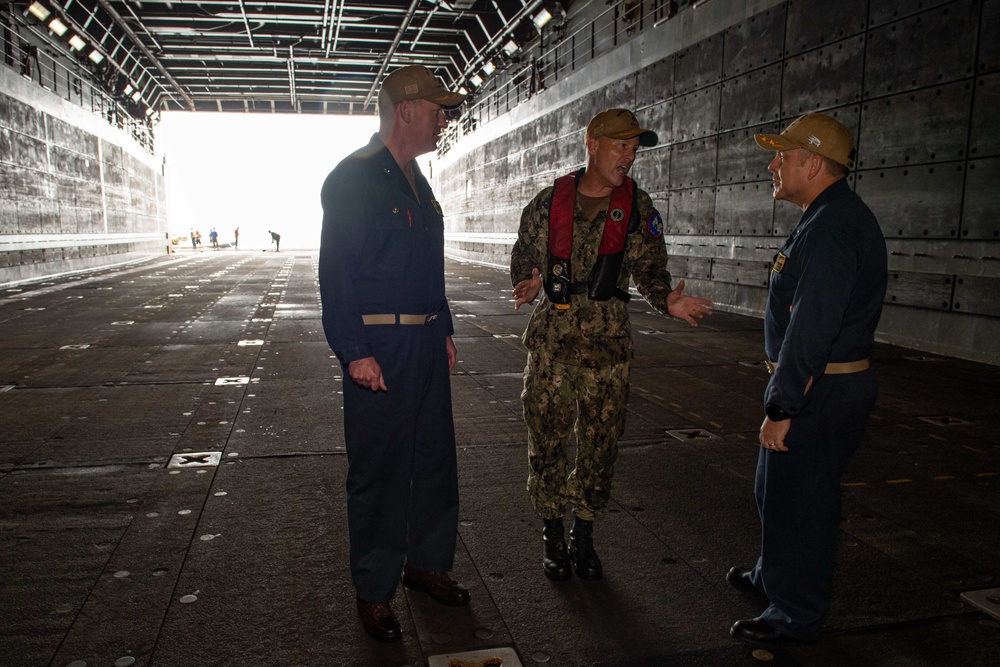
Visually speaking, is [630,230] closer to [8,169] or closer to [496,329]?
[496,329]

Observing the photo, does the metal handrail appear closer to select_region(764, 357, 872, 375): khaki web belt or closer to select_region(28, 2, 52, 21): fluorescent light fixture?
select_region(28, 2, 52, 21): fluorescent light fixture

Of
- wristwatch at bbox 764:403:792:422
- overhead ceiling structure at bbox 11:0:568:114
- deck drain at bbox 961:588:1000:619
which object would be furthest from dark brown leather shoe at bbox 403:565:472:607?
overhead ceiling structure at bbox 11:0:568:114

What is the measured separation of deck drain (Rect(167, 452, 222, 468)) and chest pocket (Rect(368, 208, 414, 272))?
8.08ft

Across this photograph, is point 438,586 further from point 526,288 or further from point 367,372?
point 526,288

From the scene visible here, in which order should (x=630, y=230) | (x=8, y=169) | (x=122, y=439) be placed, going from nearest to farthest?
1. (x=630, y=230)
2. (x=122, y=439)
3. (x=8, y=169)

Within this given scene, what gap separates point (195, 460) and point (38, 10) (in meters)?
21.3

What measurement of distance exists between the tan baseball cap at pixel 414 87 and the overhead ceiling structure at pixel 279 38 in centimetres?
1889

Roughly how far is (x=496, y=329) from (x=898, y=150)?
5.92 metres

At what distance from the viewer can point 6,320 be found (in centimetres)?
1100

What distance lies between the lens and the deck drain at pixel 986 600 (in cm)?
268

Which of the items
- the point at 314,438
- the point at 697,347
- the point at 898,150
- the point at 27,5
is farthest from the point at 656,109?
the point at 27,5

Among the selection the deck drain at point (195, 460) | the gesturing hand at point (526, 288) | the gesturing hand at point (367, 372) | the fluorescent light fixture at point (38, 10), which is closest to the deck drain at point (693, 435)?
the gesturing hand at point (526, 288)

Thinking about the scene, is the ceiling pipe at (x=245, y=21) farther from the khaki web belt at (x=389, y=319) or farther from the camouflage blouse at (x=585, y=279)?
the khaki web belt at (x=389, y=319)

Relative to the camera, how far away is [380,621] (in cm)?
251
